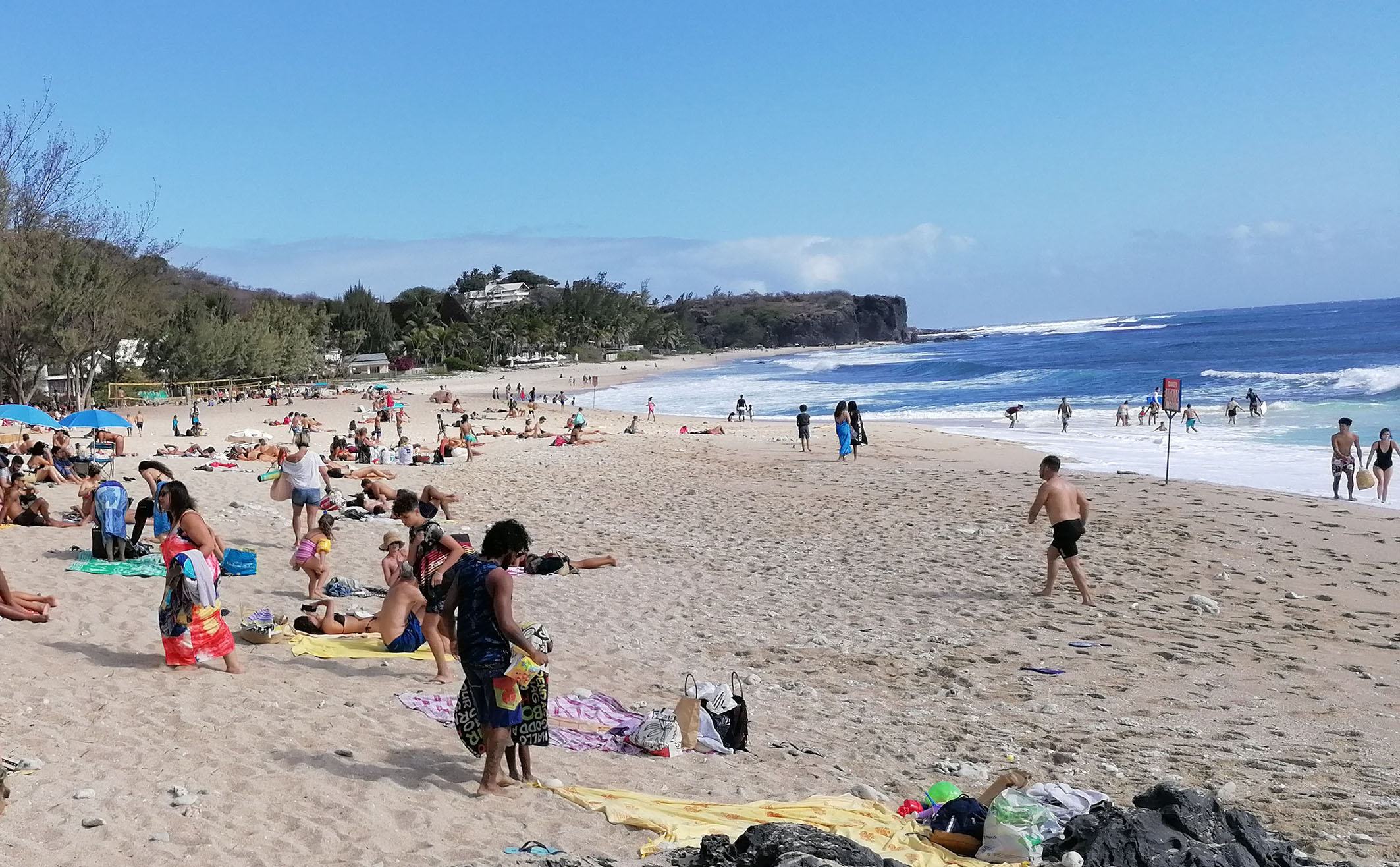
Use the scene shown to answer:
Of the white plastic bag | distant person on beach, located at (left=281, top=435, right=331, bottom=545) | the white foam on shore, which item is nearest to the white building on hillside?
the white foam on shore

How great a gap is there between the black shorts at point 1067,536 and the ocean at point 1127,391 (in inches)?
325

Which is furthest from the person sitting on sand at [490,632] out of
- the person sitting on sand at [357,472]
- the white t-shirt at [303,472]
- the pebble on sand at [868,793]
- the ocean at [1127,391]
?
the ocean at [1127,391]

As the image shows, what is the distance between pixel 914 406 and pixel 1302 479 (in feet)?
82.0

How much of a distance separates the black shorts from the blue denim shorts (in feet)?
23.9

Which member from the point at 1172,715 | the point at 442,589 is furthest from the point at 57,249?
the point at 1172,715

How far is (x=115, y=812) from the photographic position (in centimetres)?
437

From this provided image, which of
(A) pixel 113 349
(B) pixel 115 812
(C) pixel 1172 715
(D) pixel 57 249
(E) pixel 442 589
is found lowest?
(C) pixel 1172 715

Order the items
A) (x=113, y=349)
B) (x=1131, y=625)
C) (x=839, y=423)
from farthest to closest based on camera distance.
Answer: (x=113, y=349)
(x=839, y=423)
(x=1131, y=625)

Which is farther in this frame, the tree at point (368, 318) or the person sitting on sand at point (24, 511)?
the tree at point (368, 318)

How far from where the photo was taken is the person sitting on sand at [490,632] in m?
4.75

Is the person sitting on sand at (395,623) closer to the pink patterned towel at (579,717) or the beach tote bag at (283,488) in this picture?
the pink patterned towel at (579,717)

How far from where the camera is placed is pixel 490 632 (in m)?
4.77

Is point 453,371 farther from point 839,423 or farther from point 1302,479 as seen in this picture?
point 1302,479

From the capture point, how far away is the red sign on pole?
51.8ft
